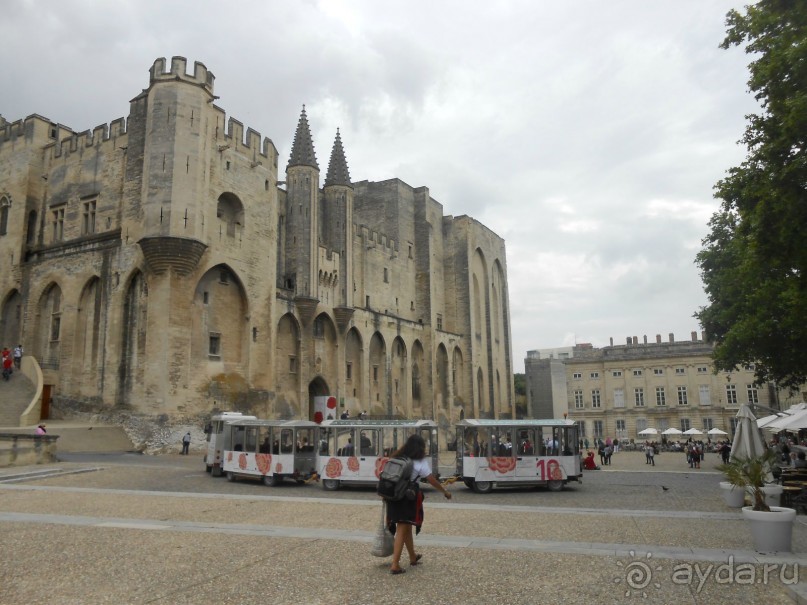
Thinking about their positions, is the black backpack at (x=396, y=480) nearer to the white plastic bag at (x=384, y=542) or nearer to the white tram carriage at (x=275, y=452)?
the white plastic bag at (x=384, y=542)

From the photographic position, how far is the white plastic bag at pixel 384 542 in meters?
7.13

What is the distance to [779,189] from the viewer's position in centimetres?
1121

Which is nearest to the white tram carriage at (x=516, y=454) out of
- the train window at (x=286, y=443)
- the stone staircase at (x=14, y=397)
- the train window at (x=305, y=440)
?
the train window at (x=305, y=440)

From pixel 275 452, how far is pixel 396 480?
12.6 m

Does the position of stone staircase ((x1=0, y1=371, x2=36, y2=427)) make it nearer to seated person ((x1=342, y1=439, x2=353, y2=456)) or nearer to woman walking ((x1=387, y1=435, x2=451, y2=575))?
seated person ((x1=342, y1=439, x2=353, y2=456))

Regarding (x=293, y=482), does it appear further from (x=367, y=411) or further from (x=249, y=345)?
(x=367, y=411)

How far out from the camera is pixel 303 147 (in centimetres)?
3641

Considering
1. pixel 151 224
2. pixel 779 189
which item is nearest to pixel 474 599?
pixel 779 189

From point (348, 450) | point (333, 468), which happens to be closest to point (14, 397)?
point (333, 468)

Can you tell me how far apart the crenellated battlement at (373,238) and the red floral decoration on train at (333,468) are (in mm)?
26789

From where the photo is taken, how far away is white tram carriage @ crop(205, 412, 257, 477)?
2008 centimetres

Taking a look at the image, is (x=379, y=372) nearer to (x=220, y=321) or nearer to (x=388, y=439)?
(x=220, y=321)

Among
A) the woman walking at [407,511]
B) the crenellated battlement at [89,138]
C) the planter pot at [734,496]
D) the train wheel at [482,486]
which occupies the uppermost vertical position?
the crenellated battlement at [89,138]

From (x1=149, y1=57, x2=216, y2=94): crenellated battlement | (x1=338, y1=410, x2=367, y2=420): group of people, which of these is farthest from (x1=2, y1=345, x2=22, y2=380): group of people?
(x1=338, y1=410, x2=367, y2=420): group of people
